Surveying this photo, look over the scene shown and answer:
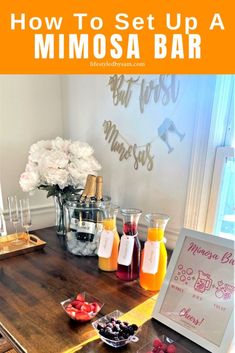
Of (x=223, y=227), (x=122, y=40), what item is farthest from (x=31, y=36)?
(x=223, y=227)

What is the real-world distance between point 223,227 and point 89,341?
637 millimetres

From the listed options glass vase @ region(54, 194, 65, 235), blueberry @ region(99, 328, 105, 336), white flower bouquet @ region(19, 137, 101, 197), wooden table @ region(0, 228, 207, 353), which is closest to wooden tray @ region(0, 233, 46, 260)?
wooden table @ region(0, 228, 207, 353)

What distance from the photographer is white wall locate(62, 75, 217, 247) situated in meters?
1.08

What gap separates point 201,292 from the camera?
692 millimetres

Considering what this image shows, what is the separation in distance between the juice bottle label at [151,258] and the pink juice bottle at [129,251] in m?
0.06

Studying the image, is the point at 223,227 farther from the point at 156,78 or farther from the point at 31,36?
the point at 31,36

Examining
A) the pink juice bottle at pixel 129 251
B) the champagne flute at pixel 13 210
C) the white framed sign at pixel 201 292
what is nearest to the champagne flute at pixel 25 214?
the champagne flute at pixel 13 210

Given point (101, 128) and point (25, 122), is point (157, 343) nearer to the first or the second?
point (101, 128)

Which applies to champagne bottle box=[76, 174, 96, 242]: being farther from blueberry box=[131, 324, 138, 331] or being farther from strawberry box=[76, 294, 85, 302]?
blueberry box=[131, 324, 138, 331]

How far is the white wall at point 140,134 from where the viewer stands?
1.08m

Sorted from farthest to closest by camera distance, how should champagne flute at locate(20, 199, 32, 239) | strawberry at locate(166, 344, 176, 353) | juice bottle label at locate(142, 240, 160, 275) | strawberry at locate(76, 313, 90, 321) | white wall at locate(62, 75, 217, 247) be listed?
champagne flute at locate(20, 199, 32, 239), white wall at locate(62, 75, 217, 247), juice bottle label at locate(142, 240, 160, 275), strawberry at locate(76, 313, 90, 321), strawberry at locate(166, 344, 176, 353)

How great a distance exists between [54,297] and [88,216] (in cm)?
36

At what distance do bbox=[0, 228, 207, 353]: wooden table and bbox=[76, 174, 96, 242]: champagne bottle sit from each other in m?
0.10

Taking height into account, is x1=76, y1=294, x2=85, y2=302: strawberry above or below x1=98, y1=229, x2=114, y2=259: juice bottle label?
below
